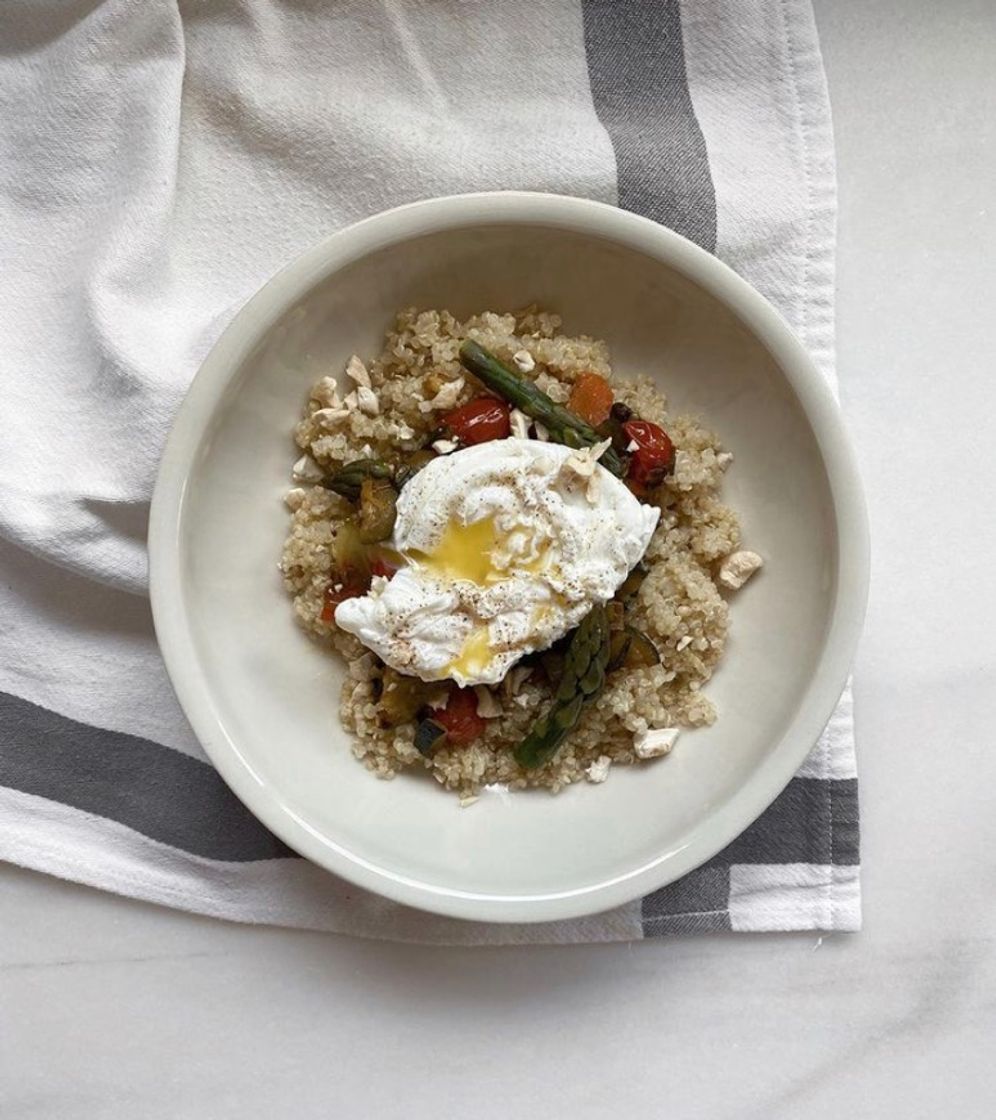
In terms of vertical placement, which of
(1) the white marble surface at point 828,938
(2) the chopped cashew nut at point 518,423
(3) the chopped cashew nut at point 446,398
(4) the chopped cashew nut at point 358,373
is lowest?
(1) the white marble surface at point 828,938

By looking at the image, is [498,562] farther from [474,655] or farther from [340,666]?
[340,666]

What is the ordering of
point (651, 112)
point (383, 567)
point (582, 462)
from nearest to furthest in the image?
point (582, 462), point (383, 567), point (651, 112)

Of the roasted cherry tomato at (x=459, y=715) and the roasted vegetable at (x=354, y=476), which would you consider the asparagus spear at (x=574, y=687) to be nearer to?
the roasted cherry tomato at (x=459, y=715)

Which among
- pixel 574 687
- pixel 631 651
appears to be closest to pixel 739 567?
pixel 631 651

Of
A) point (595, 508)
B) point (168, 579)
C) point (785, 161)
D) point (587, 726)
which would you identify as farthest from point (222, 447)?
point (785, 161)

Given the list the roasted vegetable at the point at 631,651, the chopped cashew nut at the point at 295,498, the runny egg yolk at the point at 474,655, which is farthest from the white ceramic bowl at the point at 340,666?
the runny egg yolk at the point at 474,655
